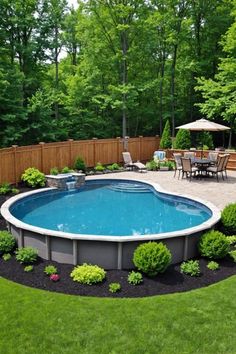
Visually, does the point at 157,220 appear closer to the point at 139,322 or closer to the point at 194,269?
the point at 194,269

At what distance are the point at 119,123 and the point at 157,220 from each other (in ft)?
61.7

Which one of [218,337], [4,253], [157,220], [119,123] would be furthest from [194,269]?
[119,123]

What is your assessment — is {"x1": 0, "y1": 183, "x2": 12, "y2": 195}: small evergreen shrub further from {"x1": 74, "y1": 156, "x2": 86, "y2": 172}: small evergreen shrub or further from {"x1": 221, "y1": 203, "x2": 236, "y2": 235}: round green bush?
{"x1": 221, "y1": 203, "x2": 236, "y2": 235}: round green bush

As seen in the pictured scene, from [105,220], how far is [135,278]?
13.5 feet

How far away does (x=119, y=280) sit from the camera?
295 inches

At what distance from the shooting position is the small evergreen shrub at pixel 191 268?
Answer: 7762 millimetres

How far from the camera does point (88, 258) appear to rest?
8078mm

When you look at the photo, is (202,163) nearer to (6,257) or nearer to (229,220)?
(229,220)

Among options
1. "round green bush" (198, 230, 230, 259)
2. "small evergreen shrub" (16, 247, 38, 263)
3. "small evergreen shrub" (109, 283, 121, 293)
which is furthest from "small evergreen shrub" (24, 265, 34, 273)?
"round green bush" (198, 230, 230, 259)

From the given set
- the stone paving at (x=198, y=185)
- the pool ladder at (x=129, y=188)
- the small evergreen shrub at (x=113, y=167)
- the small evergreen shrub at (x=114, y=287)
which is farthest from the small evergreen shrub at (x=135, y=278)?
the small evergreen shrub at (x=113, y=167)

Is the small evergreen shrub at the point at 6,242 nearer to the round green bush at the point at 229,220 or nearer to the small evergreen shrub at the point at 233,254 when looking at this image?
the small evergreen shrub at the point at 233,254

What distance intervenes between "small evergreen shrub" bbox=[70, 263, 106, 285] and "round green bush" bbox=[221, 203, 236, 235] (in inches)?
156

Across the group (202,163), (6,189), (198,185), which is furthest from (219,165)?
(6,189)

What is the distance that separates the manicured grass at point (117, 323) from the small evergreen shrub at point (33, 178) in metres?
8.88
